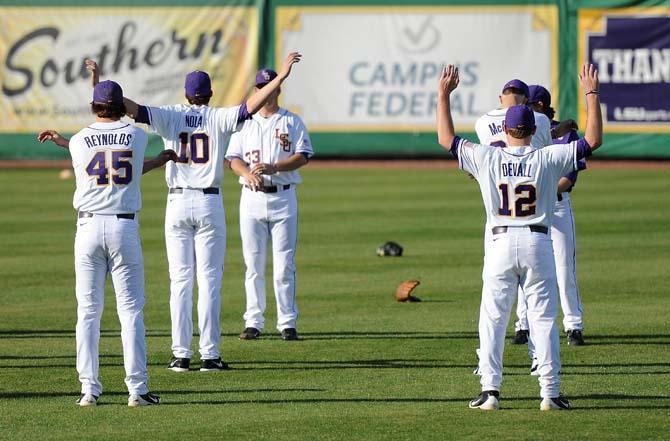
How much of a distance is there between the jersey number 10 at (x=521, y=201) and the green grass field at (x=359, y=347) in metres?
1.40

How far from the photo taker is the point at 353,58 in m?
33.0

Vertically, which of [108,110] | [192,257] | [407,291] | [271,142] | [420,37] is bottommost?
[407,291]

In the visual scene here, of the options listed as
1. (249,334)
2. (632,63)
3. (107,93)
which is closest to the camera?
(107,93)

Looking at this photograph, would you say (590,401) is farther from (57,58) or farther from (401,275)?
(57,58)

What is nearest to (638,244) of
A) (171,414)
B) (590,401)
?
(590,401)

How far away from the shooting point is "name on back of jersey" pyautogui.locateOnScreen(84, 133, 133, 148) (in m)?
9.44

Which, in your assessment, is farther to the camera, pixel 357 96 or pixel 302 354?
pixel 357 96

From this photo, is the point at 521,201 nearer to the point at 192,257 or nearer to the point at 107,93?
the point at 107,93

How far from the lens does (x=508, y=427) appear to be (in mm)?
8750

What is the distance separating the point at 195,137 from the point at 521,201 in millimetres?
3035

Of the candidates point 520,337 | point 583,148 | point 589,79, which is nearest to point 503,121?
point 589,79

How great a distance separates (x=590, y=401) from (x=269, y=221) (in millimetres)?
4285

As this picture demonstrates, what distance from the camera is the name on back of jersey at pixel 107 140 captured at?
9438 mm

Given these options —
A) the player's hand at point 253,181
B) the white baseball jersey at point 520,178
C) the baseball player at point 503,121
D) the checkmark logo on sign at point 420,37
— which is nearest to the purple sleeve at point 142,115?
the player's hand at point 253,181
